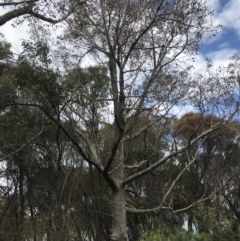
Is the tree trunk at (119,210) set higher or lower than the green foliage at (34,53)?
lower

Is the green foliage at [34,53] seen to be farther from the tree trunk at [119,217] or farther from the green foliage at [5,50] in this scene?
the tree trunk at [119,217]

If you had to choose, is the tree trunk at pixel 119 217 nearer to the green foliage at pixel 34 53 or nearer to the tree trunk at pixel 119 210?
the tree trunk at pixel 119 210

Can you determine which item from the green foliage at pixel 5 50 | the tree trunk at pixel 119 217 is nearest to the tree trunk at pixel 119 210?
the tree trunk at pixel 119 217

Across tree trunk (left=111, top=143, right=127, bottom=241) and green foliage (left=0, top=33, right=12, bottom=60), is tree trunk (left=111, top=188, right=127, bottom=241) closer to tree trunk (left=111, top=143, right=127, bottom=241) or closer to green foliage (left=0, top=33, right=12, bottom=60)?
tree trunk (left=111, top=143, right=127, bottom=241)

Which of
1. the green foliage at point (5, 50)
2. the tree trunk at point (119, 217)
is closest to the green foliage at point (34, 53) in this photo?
the green foliage at point (5, 50)

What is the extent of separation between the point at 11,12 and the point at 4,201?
16.9m

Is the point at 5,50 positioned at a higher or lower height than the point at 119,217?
higher

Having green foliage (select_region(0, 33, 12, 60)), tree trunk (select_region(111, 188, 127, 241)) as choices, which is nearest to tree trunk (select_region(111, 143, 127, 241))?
tree trunk (select_region(111, 188, 127, 241))

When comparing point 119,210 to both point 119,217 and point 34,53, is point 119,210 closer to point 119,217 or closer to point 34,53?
point 119,217

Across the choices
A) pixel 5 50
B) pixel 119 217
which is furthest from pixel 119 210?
pixel 5 50

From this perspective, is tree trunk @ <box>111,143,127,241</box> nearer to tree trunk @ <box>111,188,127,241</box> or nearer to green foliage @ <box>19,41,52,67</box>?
tree trunk @ <box>111,188,127,241</box>

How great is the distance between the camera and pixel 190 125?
19516mm

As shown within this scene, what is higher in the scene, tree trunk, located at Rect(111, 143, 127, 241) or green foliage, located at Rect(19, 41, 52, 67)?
green foliage, located at Rect(19, 41, 52, 67)

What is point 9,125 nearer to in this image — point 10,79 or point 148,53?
point 10,79
